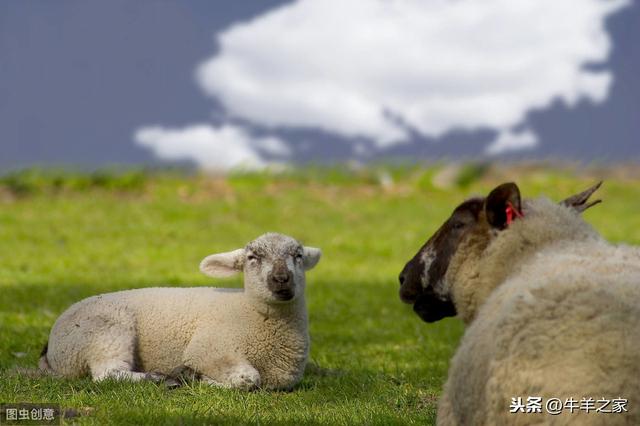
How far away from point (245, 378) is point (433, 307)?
87.8 inches

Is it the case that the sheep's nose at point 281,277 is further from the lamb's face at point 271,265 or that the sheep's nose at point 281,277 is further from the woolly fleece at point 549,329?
the woolly fleece at point 549,329

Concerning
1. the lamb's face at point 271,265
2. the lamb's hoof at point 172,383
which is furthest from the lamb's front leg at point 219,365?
the lamb's face at point 271,265

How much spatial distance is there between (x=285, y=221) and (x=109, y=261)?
253 inches

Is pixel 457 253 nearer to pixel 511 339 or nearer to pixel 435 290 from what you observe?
pixel 435 290

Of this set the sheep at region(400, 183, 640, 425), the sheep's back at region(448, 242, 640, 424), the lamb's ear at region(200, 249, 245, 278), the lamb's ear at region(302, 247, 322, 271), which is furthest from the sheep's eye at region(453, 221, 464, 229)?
the lamb's ear at region(200, 249, 245, 278)

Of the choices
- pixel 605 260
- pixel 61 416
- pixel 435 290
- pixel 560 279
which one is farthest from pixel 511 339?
pixel 61 416

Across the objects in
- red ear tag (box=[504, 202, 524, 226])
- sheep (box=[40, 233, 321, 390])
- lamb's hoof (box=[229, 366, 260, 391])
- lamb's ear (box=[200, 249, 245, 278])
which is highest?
red ear tag (box=[504, 202, 524, 226])

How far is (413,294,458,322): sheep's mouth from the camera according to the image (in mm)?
5863

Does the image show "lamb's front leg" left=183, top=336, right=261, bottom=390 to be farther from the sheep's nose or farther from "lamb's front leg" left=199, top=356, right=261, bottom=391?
the sheep's nose

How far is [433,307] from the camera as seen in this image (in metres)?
5.91

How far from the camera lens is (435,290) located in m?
5.82

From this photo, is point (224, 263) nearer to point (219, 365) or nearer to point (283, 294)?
point (283, 294)

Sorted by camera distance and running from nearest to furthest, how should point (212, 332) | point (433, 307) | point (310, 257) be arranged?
point (433, 307) → point (212, 332) → point (310, 257)

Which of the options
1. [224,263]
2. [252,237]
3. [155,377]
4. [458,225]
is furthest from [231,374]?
[252,237]
